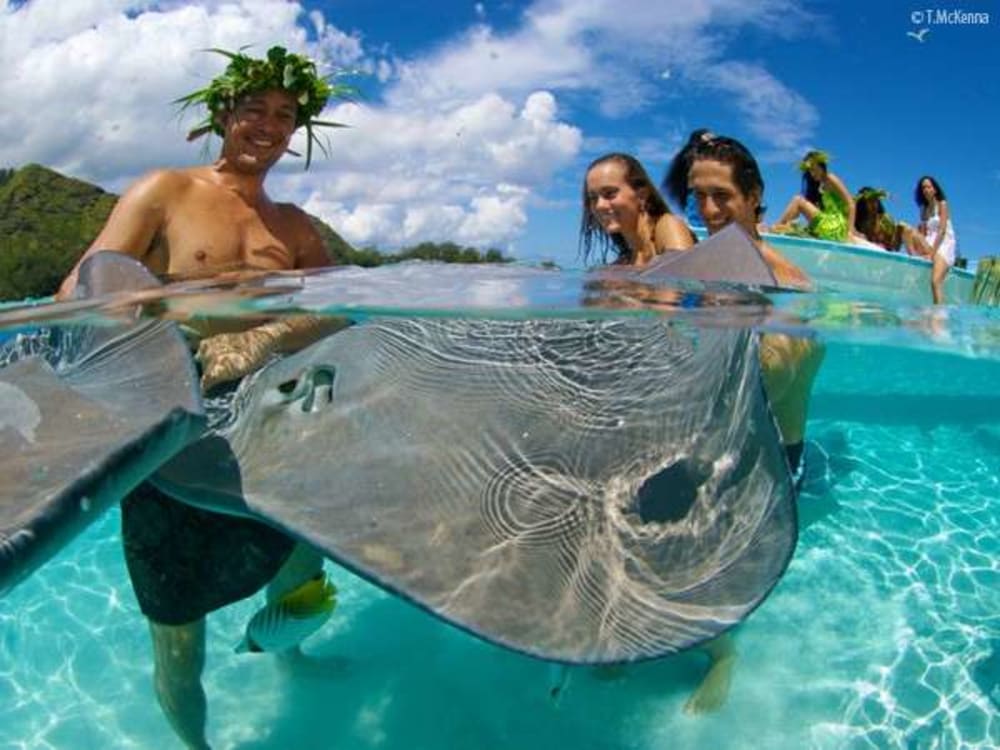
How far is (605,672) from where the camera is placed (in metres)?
4.64

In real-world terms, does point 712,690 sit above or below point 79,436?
below

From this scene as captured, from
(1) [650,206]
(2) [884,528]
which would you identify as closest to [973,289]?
(2) [884,528]

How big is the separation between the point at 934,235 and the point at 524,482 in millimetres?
12584

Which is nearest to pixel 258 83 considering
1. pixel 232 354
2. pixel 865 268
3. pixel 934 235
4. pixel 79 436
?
pixel 232 354

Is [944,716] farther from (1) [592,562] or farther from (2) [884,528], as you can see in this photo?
(1) [592,562]

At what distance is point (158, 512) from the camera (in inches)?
132

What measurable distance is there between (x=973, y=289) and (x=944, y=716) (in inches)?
316

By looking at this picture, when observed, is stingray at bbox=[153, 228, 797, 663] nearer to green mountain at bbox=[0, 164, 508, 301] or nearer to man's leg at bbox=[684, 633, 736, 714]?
man's leg at bbox=[684, 633, 736, 714]

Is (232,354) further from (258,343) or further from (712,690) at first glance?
(712,690)

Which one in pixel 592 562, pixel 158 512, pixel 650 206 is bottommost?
pixel 158 512

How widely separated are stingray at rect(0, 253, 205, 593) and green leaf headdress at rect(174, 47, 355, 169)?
100.0 inches

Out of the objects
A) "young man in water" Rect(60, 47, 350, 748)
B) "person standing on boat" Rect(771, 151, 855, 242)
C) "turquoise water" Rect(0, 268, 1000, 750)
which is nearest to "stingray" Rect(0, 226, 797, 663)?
"young man in water" Rect(60, 47, 350, 748)

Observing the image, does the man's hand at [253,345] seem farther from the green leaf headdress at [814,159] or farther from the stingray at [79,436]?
the green leaf headdress at [814,159]

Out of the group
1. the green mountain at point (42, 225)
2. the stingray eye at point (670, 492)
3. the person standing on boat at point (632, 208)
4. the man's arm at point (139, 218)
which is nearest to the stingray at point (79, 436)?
the stingray eye at point (670, 492)
